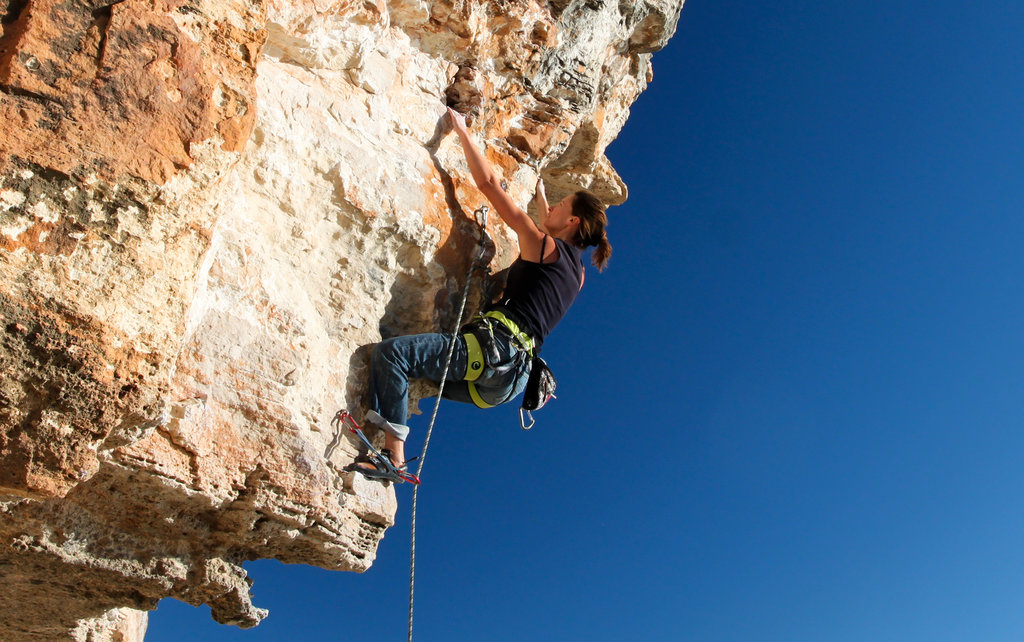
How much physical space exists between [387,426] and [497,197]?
1.57 metres

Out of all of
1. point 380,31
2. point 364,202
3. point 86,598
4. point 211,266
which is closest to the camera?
point 211,266

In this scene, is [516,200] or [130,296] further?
[516,200]

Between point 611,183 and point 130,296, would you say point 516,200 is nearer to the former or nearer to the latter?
point 611,183

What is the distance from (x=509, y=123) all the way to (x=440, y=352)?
2.14 meters

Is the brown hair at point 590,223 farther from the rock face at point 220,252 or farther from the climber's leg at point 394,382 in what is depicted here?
the climber's leg at point 394,382

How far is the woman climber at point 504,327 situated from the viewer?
174 inches

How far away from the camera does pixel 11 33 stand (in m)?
2.70

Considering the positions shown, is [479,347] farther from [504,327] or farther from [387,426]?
Result: [387,426]

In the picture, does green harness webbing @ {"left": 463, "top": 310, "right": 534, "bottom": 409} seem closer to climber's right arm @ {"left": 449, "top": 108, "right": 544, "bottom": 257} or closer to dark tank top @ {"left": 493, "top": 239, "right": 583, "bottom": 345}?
dark tank top @ {"left": 493, "top": 239, "right": 583, "bottom": 345}

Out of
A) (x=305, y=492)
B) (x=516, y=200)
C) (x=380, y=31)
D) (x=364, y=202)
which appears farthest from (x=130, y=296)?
(x=516, y=200)

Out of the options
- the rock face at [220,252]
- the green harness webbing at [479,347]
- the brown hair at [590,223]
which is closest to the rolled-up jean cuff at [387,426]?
the rock face at [220,252]

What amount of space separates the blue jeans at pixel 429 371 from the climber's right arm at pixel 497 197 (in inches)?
24.2

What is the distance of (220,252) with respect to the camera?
381cm

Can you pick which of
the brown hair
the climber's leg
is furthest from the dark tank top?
the climber's leg
